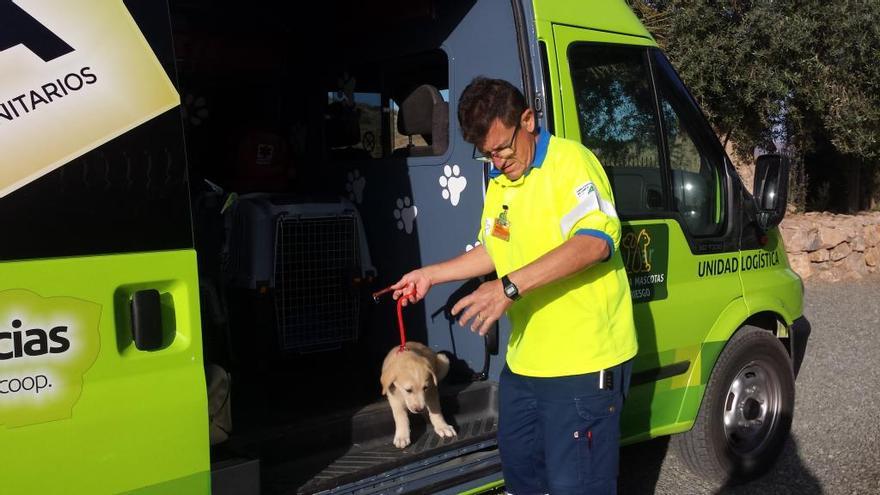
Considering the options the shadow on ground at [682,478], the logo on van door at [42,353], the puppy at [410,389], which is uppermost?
the logo on van door at [42,353]

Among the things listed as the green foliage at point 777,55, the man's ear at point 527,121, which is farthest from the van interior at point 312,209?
the green foliage at point 777,55

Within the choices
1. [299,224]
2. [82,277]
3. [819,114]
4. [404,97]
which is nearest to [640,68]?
[404,97]

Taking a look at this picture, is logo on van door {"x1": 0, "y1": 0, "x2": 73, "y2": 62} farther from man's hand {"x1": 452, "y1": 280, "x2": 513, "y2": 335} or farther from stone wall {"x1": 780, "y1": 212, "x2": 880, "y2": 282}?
stone wall {"x1": 780, "y1": 212, "x2": 880, "y2": 282}

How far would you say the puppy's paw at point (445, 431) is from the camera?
3893 mm

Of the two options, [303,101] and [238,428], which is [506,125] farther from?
[303,101]

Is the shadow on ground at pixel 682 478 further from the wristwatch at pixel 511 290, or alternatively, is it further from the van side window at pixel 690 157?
the wristwatch at pixel 511 290

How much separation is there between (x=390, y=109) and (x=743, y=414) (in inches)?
106

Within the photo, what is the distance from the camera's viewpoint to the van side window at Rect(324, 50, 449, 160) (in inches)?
172

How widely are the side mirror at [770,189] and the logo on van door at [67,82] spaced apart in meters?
3.16

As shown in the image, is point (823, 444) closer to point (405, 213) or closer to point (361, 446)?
point (405, 213)

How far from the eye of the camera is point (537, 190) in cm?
283

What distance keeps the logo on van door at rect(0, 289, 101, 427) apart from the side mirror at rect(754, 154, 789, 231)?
343 cm

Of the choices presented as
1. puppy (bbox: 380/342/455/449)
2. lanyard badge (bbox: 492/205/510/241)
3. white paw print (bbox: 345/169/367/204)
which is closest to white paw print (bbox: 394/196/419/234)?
white paw print (bbox: 345/169/367/204)

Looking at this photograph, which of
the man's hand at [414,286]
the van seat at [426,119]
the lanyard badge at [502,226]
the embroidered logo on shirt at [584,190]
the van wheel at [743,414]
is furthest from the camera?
the van wheel at [743,414]
